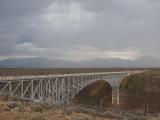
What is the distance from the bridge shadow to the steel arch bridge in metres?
11.8

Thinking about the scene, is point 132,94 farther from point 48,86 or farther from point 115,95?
point 48,86

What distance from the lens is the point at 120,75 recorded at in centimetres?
8750

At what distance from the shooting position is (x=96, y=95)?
90.2 meters

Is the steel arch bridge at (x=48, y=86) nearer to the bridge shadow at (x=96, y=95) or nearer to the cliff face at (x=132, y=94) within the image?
the bridge shadow at (x=96, y=95)

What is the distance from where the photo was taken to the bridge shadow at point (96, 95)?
8262cm

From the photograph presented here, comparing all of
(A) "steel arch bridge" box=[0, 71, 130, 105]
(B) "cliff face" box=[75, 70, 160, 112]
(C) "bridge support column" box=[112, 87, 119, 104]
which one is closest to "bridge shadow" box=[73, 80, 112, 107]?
(B) "cliff face" box=[75, 70, 160, 112]

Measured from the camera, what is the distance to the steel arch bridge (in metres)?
36.5

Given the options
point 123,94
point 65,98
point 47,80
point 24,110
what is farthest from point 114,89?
point 24,110

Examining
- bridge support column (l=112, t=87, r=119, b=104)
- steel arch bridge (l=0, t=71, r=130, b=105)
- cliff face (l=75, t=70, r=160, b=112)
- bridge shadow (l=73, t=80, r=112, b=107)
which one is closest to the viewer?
steel arch bridge (l=0, t=71, r=130, b=105)

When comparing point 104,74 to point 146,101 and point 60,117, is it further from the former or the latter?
point 60,117

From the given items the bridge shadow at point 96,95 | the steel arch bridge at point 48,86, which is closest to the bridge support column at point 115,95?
the bridge shadow at point 96,95

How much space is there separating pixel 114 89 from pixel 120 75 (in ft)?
23.2

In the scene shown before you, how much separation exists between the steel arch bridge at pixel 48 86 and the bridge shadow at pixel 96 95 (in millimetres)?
11763

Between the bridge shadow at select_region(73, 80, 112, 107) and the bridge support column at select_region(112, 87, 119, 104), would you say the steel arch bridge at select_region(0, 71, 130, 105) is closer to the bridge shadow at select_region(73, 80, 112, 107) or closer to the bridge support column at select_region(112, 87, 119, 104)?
the bridge support column at select_region(112, 87, 119, 104)
